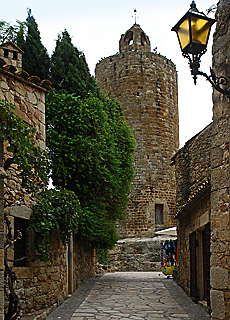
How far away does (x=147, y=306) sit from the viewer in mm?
8961

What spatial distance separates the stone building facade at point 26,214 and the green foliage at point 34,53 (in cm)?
513

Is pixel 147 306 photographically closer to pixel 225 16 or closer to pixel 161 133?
pixel 225 16

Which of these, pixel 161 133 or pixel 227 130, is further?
pixel 161 133

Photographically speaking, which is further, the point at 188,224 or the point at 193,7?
the point at 188,224

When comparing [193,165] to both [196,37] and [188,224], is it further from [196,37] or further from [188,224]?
[196,37]

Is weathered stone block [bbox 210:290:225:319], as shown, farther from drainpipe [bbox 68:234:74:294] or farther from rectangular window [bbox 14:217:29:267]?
drainpipe [bbox 68:234:74:294]

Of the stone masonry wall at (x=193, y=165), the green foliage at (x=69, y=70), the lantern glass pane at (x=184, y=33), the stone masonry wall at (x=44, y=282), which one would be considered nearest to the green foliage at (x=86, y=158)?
the green foliage at (x=69, y=70)

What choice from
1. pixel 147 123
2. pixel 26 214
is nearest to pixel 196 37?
pixel 26 214

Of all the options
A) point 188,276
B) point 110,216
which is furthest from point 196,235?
point 110,216

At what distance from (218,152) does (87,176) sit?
27.7 ft

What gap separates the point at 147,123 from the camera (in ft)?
82.8

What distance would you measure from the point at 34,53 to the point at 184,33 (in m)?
10.7

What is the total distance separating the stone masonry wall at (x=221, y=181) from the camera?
4.66 m

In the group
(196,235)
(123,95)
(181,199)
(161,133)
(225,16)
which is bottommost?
(196,235)
